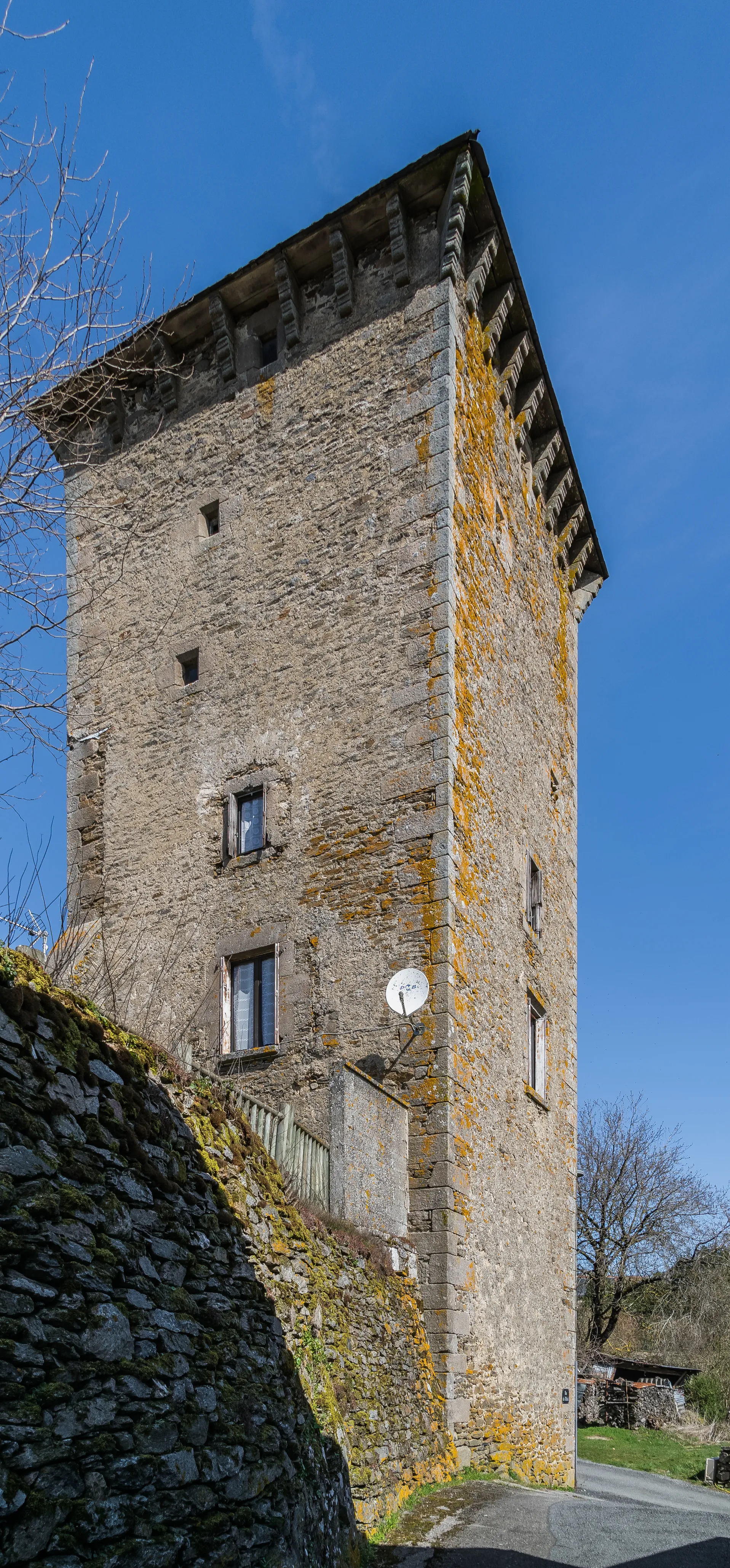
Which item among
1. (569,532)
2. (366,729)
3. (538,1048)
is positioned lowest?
(538,1048)

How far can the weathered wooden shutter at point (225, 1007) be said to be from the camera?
41.4 ft

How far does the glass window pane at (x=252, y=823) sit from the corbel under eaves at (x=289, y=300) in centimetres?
585

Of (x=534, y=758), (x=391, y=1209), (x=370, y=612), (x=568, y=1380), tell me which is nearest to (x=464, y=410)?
(x=370, y=612)

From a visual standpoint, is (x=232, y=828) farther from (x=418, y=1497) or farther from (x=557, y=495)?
(x=557, y=495)

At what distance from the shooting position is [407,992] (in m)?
11.0

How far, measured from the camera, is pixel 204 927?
13250 millimetres

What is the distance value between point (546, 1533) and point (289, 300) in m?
13.2

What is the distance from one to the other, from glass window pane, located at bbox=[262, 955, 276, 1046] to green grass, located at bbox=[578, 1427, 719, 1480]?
37.0ft

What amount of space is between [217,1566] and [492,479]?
11958mm

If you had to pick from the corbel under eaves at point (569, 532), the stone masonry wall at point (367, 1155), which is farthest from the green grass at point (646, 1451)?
the corbel under eaves at point (569, 532)

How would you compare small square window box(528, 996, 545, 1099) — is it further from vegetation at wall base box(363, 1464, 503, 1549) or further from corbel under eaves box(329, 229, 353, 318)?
corbel under eaves box(329, 229, 353, 318)

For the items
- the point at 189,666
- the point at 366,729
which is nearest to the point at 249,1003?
the point at 366,729

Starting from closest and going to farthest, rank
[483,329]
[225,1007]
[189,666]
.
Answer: [225,1007], [483,329], [189,666]

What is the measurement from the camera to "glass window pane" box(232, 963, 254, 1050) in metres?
12.6
